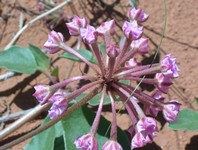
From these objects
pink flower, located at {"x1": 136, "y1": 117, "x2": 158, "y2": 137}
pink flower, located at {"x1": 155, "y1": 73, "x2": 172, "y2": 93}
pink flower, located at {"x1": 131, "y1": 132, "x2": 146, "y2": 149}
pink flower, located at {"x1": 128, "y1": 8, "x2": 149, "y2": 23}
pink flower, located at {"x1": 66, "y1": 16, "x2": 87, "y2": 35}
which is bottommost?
pink flower, located at {"x1": 131, "y1": 132, "x2": 146, "y2": 149}

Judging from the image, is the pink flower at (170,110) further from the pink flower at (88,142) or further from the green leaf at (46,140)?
the green leaf at (46,140)

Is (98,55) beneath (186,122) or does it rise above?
above

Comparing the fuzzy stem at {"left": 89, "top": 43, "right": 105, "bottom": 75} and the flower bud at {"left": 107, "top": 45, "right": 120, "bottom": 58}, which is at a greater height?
the fuzzy stem at {"left": 89, "top": 43, "right": 105, "bottom": 75}

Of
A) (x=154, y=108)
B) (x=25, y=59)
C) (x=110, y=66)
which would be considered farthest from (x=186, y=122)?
(x=25, y=59)

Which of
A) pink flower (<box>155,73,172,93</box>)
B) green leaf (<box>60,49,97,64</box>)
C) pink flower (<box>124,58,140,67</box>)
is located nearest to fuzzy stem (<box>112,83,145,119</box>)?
pink flower (<box>155,73,172,93</box>)

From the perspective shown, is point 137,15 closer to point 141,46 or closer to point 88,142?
point 141,46

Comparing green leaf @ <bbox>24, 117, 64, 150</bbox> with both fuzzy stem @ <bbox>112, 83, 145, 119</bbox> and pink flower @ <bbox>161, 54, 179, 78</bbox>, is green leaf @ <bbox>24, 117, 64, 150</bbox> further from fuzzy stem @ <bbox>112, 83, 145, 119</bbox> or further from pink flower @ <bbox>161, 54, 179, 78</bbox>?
pink flower @ <bbox>161, 54, 179, 78</bbox>

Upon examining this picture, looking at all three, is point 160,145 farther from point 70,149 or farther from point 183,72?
point 70,149
